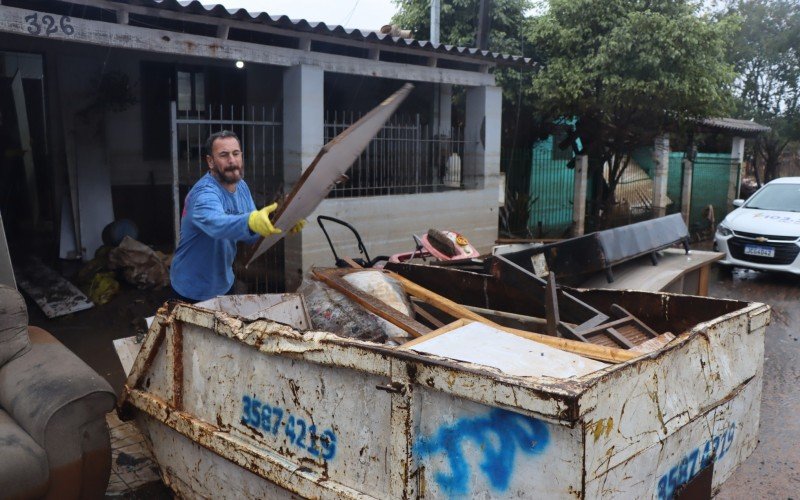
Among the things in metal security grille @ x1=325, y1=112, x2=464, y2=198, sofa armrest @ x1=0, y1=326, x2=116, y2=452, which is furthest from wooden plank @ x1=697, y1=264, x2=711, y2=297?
sofa armrest @ x1=0, y1=326, x2=116, y2=452

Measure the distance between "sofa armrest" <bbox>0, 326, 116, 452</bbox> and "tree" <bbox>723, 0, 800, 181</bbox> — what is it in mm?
19581

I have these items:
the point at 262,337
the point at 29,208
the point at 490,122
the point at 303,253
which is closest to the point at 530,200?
the point at 490,122

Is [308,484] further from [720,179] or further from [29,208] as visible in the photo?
[720,179]

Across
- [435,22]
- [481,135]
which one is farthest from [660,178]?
[481,135]

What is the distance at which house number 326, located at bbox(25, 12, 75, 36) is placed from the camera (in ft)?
17.8

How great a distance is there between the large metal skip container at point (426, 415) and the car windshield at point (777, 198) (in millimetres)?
8435

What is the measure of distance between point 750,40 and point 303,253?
17.0 meters

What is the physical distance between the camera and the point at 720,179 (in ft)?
55.2

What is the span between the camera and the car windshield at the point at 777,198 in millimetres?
10328

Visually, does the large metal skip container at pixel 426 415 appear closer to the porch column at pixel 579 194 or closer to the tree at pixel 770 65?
the porch column at pixel 579 194

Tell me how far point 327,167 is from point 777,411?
3760mm

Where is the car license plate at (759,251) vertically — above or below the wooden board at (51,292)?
above

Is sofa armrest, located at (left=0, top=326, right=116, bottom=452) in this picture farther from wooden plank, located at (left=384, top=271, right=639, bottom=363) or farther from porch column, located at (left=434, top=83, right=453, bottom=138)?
porch column, located at (left=434, top=83, right=453, bottom=138)

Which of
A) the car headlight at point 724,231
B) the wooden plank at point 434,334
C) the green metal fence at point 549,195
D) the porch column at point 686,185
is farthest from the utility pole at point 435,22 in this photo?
the wooden plank at point 434,334
